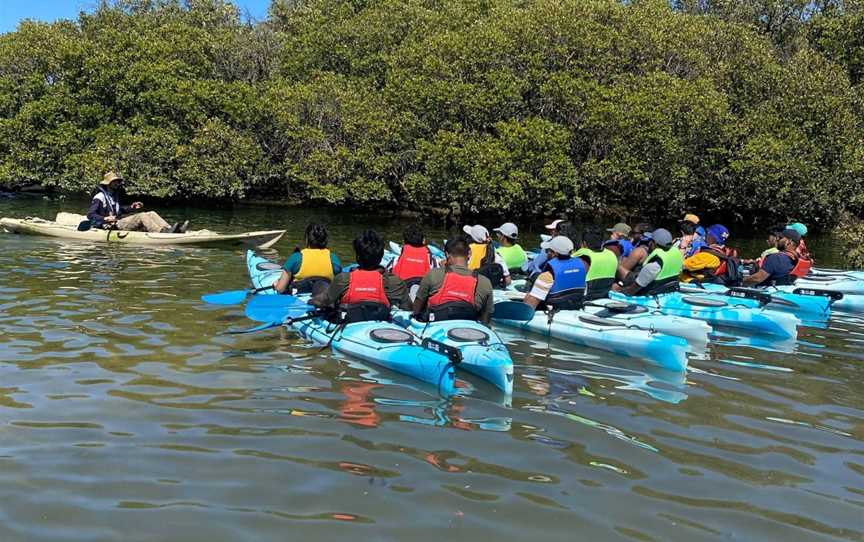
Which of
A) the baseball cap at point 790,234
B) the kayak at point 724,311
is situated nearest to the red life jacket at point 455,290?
the kayak at point 724,311

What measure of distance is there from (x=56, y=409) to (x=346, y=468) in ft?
8.06

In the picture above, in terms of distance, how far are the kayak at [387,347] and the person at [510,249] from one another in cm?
401

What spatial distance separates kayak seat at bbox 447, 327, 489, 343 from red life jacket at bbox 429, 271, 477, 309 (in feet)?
1.67

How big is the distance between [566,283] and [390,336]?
2.66 m

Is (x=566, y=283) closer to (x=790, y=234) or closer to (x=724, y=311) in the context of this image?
(x=724, y=311)

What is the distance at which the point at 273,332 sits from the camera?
26.6ft

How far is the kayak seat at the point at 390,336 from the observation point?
669 cm

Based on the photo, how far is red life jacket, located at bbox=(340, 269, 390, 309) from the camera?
7.29 metres

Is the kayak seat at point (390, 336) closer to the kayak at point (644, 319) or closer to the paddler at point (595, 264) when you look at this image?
the kayak at point (644, 319)

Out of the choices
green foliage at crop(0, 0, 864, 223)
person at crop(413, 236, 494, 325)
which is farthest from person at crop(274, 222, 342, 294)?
green foliage at crop(0, 0, 864, 223)

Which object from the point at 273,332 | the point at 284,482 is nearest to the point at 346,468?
the point at 284,482

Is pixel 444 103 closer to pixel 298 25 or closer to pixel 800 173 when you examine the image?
pixel 800 173

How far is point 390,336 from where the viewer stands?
676cm

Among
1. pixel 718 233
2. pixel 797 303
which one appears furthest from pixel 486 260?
pixel 718 233
